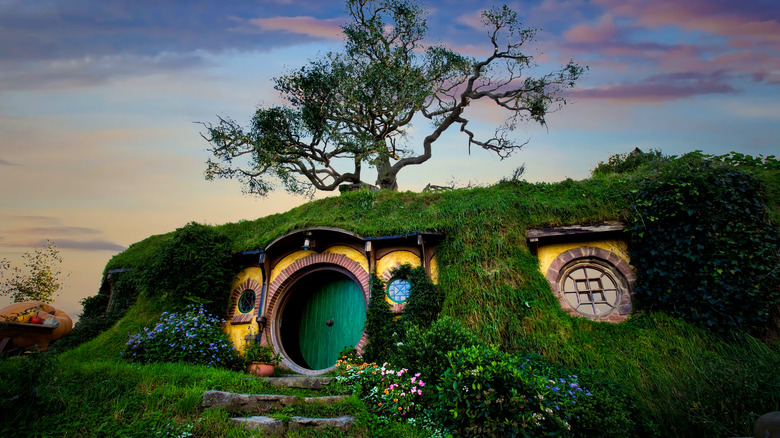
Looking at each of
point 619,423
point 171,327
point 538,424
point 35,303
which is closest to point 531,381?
point 538,424

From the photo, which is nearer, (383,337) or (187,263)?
(383,337)

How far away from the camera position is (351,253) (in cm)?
973

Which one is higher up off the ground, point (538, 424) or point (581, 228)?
point (581, 228)

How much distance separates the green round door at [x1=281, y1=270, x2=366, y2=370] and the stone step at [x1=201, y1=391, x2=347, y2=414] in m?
3.68

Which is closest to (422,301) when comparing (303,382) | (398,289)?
(398,289)

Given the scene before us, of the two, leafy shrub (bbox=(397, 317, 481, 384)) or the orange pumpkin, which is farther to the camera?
the orange pumpkin

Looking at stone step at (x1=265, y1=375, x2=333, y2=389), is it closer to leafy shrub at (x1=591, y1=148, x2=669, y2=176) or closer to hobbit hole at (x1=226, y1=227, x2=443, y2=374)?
hobbit hole at (x1=226, y1=227, x2=443, y2=374)

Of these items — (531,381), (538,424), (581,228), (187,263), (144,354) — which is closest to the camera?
(538,424)

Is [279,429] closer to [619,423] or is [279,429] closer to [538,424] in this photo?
[538,424]

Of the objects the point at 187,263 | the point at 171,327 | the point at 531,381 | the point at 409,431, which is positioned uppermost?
the point at 187,263

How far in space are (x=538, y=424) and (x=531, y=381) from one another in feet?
1.62

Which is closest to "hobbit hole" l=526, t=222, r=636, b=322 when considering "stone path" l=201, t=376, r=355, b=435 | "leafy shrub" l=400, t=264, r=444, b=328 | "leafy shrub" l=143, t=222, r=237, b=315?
"leafy shrub" l=400, t=264, r=444, b=328

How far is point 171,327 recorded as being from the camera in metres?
8.30

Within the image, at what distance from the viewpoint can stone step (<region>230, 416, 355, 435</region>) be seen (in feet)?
16.5
